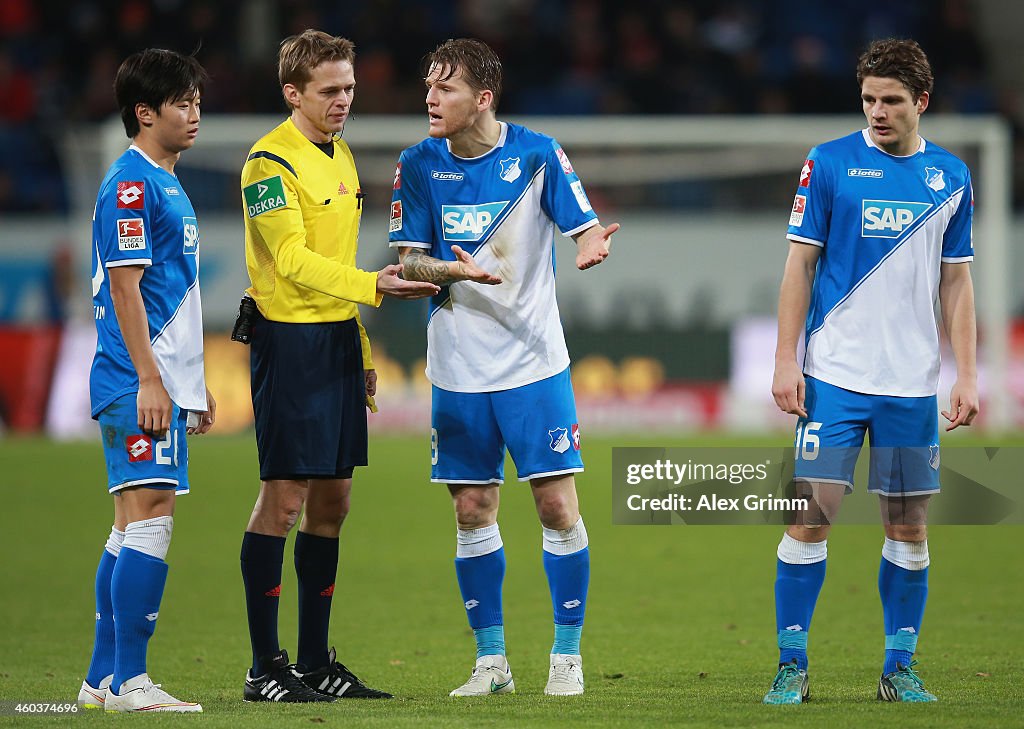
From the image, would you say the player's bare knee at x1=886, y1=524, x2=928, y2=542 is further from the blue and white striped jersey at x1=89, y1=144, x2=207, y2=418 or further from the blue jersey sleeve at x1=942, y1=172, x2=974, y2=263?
the blue and white striped jersey at x1=89, y1=144, x2=207, y2=418

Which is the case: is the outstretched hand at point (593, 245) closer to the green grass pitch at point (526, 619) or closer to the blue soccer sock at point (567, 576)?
the blue soccer sock at point (567, 576)

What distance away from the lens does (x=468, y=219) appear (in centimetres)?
534

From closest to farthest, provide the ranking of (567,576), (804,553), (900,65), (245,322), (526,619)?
(900,65), (804,553), (245,322), (567,576), (526,619)

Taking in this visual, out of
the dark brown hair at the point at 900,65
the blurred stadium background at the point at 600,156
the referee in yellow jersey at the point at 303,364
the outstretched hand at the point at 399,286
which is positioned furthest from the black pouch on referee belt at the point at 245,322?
the blurred stadium background at the point at 600,156

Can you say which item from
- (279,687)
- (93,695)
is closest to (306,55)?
(279,687)

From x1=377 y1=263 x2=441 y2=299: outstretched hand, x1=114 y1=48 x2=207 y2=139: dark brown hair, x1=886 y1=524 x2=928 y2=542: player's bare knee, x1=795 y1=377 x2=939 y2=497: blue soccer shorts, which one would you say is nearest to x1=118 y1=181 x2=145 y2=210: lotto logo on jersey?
x1=114 y1=48 x2=207 y2=139: dark brown hair

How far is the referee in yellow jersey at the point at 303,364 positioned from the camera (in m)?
5.11

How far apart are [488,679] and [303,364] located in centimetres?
132

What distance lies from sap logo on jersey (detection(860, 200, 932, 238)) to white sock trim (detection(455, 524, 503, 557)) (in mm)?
1740

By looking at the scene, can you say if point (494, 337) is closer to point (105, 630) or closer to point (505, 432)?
point (505, 432)

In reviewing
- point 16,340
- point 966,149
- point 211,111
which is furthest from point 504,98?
point 16,340

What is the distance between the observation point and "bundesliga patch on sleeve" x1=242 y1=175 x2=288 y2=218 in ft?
16.6

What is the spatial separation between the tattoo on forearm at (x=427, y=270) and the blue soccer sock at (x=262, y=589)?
3.51 feet

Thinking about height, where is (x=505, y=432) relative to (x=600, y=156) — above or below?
below
